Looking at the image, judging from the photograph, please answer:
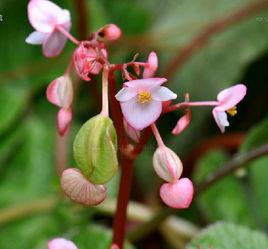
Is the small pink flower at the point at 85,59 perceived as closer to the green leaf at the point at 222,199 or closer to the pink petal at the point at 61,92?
the pink petal at the point at 61,92

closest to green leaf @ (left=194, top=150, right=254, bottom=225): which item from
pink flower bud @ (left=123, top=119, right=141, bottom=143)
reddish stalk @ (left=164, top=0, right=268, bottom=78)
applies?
reddish stalk @ (left=164, top=0, right=268, bottom=78)

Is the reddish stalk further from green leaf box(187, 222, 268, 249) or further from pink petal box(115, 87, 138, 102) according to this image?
pink petal box(115, 87, 138, 102)

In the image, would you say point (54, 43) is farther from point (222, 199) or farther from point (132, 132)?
point (222, 199)

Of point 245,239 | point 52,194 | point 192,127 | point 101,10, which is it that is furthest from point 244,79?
point 245,239

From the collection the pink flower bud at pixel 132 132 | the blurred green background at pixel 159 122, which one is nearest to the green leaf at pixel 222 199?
the blurred green background at pixel 159 122

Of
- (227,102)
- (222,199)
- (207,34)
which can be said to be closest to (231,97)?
(227,102)
